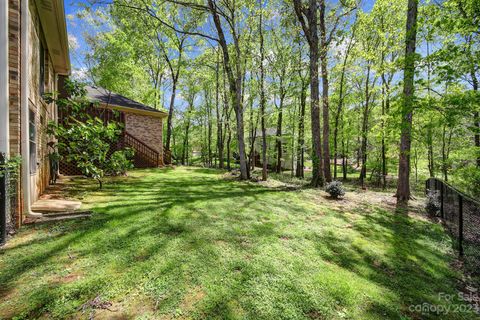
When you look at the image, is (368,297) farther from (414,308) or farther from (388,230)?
(388,230)

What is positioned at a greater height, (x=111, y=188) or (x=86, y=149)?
(x=86, y=149)

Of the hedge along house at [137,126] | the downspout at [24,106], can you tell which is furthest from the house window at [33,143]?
the hedge along house at [137,126]

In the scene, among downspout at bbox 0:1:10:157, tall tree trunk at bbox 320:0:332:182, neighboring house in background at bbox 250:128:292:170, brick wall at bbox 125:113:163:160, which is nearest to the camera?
downspout at bbox 0:1:10:157

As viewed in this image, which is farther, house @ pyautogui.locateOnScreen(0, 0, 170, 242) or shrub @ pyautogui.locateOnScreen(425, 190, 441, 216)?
shrub @ pyautogui.locateOnScreen(425, 190, 441, 216)

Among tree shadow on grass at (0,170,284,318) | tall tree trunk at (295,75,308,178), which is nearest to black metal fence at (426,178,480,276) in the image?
tree shadow on grass at (0,170,284,318)

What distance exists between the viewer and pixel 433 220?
672cm

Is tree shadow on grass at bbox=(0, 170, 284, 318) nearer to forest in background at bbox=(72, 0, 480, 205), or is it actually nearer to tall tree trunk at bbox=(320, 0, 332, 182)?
forest in background at bbox=(72, 0, 480, 205)

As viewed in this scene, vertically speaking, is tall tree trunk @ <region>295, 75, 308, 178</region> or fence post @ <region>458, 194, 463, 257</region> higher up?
tall tree trunk @ <region>295, 75, 308, 178</region>

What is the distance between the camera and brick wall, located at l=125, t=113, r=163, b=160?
42.8 ft

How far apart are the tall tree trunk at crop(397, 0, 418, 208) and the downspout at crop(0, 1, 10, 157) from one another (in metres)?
8.62

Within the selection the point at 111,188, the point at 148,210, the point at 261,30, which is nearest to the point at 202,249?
the point at 148,210

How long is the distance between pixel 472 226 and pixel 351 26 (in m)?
13.4

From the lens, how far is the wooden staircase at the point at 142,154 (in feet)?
40.7

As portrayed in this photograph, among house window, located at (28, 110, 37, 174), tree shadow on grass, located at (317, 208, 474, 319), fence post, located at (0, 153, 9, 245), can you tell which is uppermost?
house window, located at (28, 110, 37, 174)
